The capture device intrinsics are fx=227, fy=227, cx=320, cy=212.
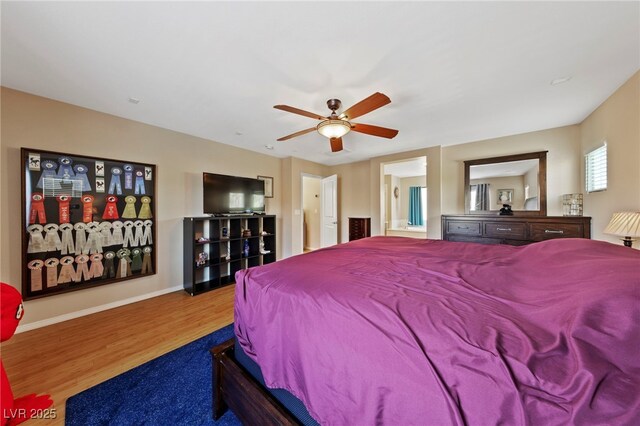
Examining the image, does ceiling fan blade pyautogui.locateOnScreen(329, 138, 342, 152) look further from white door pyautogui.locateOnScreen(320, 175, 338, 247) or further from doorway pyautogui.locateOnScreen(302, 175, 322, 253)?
doorway pyautogui.locateOnScreen(302, 175, 322, 253)

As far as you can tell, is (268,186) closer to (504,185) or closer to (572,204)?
(504,185)

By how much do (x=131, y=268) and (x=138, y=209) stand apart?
77 cm

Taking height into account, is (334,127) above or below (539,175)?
above

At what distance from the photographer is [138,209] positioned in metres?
3.00

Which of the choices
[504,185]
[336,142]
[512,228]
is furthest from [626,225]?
[336,142]

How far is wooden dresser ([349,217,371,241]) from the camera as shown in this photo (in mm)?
5098

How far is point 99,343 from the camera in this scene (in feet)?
6.85

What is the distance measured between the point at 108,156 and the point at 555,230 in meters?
5.77

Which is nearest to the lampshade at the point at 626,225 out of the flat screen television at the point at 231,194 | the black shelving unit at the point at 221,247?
the black shelving unit at the point at 221,247

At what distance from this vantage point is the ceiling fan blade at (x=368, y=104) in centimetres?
182

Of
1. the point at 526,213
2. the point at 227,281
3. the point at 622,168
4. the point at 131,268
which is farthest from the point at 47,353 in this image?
the point at 526,213

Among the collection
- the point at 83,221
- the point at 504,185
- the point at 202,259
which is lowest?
the point at 202,259

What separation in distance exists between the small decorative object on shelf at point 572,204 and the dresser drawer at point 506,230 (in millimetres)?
533

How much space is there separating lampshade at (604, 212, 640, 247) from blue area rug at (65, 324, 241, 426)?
3051 millimetres
